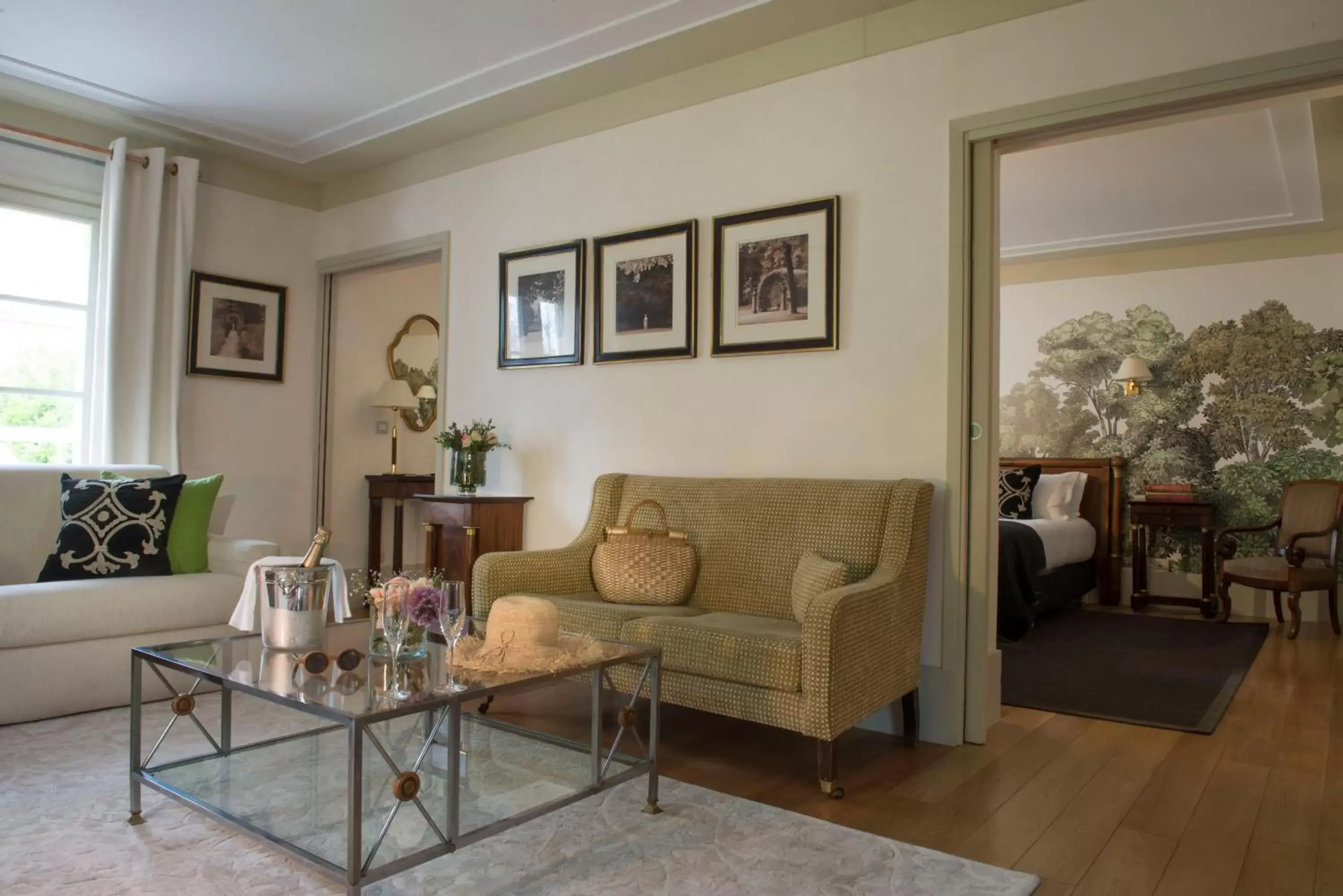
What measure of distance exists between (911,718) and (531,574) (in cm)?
149

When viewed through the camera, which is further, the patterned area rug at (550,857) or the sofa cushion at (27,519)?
the sofa cushion at (27,519)

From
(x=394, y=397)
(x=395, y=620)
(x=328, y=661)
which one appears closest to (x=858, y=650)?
(x=395, y=620)

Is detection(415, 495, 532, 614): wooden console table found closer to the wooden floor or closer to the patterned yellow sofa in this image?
the patterned yellow sofa

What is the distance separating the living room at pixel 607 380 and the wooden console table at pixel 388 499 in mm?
319

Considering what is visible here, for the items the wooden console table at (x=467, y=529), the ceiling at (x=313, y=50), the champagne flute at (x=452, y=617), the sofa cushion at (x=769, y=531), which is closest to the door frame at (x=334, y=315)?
the wooden console table at (x=467, y=529)

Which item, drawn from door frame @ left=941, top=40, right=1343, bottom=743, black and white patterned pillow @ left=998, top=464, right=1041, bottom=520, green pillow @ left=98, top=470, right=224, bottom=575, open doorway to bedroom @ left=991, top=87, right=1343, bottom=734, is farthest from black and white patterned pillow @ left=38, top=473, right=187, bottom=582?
black and white patterned pillow @ left=998, top=464, right=1041, bottom=520

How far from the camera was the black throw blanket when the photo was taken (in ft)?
16.2

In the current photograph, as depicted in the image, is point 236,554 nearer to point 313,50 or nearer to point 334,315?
point 313,50

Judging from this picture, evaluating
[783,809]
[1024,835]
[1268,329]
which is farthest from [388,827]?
[1268,329]

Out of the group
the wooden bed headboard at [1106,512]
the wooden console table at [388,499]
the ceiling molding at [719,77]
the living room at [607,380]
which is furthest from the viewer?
the wooden bed headboard at [1106,512]

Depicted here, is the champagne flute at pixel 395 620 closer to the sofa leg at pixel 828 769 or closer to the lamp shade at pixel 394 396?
the sofa leg at pixel 828 769

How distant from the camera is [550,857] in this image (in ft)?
7.20

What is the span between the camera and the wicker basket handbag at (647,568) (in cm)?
348

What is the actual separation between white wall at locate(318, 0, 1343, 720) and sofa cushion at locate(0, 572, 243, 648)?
1484 mm
